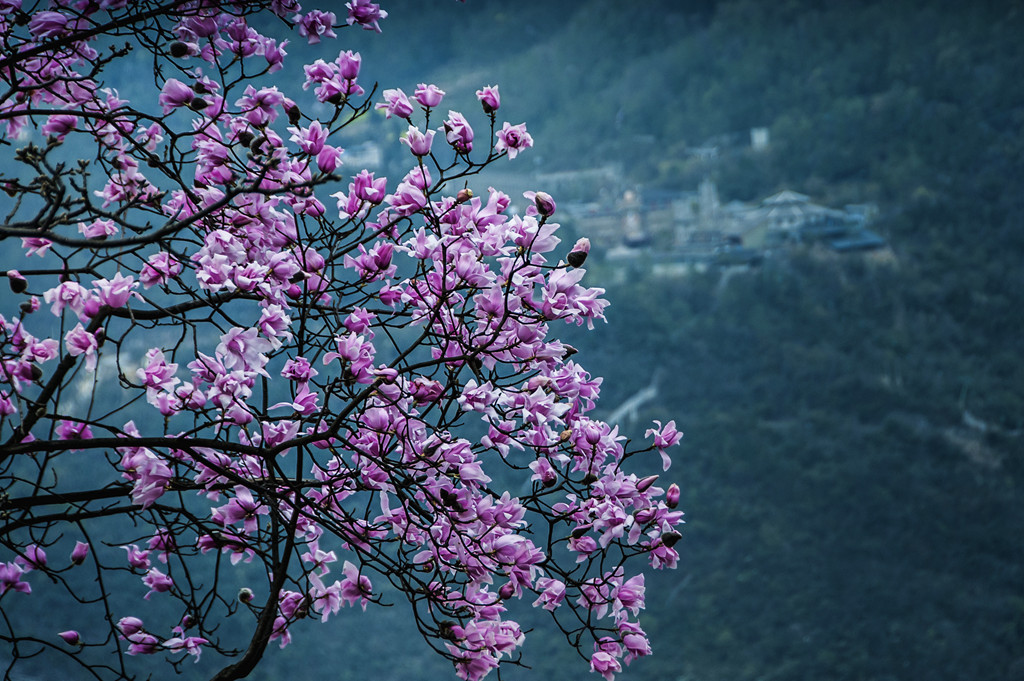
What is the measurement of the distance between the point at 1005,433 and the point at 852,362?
4.53 feet

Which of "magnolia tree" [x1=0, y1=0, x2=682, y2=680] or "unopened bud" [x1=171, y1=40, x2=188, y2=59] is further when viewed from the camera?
"unopened bud" [x1=171, y1=40, x2=188, y2=59]

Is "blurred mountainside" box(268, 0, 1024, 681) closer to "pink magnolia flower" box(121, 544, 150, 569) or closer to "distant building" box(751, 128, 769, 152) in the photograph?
"distant building" box(751, 128, 769, 152)

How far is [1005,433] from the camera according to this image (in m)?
7.63

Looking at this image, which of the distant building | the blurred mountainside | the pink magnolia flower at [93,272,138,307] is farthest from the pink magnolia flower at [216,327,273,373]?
the distant building

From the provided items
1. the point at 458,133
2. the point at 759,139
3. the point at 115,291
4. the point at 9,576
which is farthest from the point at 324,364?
the point at 759,139

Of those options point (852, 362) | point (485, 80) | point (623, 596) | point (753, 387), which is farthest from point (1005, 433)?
point (623, 596)

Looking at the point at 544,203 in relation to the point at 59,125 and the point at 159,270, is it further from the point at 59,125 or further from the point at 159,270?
the point at 59,125

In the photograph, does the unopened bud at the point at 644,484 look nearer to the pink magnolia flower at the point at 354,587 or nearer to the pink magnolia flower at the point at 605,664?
the pink magnolia flower at the point at 605,664

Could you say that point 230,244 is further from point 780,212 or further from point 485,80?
point 485,80

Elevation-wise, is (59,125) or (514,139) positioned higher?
(59,125)

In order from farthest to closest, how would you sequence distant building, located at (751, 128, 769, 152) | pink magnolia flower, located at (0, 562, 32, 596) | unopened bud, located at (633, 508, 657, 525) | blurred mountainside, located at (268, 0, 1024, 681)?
distant building, located at (751, 128, 769, 152)
blurred mountainside, located at (268, 0, 1024, 681)
pink magnolia flower, located at (0, 562, 32, 596)
unopened bud, located at (633, 508, 657, 525)

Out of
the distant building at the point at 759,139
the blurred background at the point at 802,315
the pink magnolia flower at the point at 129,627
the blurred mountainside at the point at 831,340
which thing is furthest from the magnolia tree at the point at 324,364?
the distant building at the point at 759,139

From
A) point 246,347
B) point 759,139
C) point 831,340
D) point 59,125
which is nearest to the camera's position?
point 246,347

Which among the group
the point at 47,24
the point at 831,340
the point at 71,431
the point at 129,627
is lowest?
the point at 129,627
